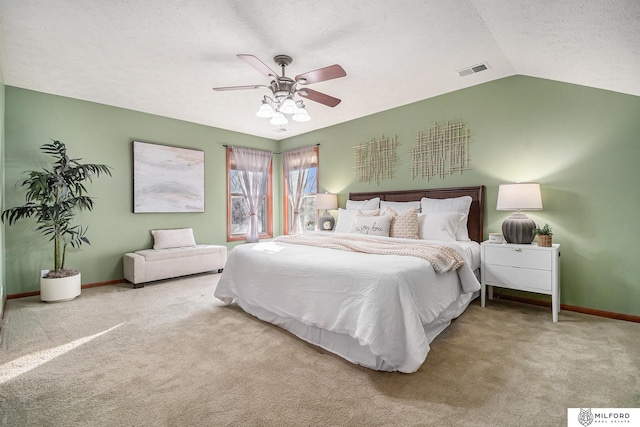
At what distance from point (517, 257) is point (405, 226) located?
3.70 ft

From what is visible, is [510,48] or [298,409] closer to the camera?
[298,409]

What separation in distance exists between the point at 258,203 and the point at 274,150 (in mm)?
1238

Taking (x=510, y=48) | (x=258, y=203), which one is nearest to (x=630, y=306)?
(x=510, y=48)

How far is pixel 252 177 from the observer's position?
5.87 meters

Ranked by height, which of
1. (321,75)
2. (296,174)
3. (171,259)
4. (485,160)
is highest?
(321,75)

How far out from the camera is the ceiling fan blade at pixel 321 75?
241 cm

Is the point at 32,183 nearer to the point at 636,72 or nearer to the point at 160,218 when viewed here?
the point at 160,218

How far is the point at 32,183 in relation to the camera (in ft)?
10.8

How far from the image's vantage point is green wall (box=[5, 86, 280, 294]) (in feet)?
11.8

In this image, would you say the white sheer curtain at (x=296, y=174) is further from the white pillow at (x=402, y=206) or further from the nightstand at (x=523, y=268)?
the nightstand at (x=523, y=268)

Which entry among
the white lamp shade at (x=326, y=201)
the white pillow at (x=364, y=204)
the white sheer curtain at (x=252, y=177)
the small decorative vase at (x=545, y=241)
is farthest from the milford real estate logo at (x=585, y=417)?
the white sheer curtain at (x=252, y=177)

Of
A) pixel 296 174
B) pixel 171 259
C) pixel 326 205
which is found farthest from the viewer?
pixel 296 174

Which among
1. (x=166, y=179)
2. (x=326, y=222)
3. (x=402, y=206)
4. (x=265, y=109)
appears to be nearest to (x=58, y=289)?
(x=166, y=179)

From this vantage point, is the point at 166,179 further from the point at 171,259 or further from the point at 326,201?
the point at 326,201
